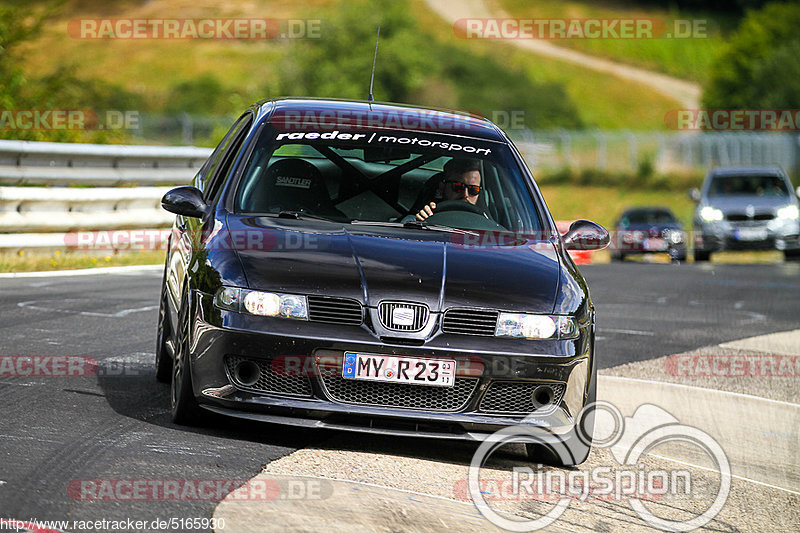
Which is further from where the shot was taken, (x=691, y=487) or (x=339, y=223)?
(x=339, y=223)

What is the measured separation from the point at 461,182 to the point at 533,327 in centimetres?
153

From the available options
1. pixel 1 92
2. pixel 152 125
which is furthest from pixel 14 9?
pixel 152 125

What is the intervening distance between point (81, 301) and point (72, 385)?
3.84 metres

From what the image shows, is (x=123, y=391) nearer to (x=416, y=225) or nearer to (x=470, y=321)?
(x=416, y=225)

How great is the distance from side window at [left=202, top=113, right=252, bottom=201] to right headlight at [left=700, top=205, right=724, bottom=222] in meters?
19.4

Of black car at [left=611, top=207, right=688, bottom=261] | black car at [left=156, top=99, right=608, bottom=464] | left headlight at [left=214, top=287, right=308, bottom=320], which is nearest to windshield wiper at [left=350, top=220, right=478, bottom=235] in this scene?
black car at [left=156, top=99, right=608, bottom=464]

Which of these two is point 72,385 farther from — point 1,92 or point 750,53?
point 750,53

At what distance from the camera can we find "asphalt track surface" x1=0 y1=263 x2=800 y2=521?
5.05 m

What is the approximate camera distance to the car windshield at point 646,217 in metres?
32.2

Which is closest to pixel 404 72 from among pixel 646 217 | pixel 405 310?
pixel 646 217

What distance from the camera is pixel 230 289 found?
5.81 meters

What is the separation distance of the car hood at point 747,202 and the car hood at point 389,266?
67.1ft

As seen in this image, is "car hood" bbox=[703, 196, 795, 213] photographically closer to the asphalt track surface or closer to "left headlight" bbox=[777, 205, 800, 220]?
"left headlight" bbox=[777, 205, 800, 220]

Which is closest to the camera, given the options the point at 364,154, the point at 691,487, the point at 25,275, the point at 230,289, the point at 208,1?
the point at 230,289
